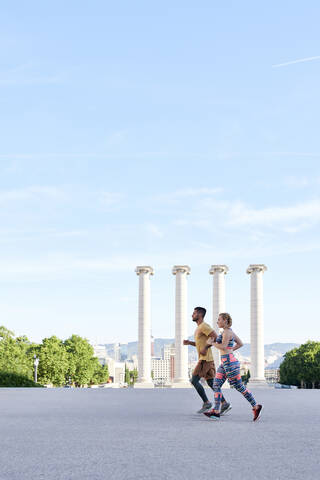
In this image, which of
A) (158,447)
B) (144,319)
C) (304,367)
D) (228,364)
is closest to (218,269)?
(144,319)

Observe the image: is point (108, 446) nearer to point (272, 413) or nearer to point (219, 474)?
point (219, 474)

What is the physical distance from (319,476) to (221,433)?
611 cm

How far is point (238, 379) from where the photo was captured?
19.4m

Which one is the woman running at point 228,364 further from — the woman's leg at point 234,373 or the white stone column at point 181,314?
the white stone column at point 181,314

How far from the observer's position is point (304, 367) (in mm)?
140250

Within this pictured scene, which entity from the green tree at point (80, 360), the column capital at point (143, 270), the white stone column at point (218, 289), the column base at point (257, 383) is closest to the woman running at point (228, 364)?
the column base at point (257, 383)

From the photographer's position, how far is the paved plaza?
10.8 meters

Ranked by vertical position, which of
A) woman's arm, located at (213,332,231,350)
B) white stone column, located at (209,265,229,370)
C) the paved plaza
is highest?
white stone column, located at (209,265,229,370)

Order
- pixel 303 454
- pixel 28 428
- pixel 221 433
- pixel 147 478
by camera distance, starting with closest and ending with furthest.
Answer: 1. pixel 147 478
2. pixel 303 454
3. pixel 221 433
4. pixel 28 428

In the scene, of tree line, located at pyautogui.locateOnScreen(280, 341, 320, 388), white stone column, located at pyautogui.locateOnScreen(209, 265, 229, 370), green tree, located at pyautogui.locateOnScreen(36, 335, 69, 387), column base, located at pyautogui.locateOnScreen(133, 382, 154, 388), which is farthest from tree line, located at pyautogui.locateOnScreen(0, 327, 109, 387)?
tree line, located at pyautogui.locateOnScreen(280, 341, 320, 388)

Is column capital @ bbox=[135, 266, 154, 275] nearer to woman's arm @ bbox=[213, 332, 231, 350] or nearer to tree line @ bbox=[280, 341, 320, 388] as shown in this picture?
tree line @ bbox=[280, 341, 320, 388]

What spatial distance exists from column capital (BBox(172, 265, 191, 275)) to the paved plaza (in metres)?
68.0

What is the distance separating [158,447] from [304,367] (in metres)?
132

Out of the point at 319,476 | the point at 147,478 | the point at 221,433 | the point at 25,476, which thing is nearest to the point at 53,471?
the point at 25,476
